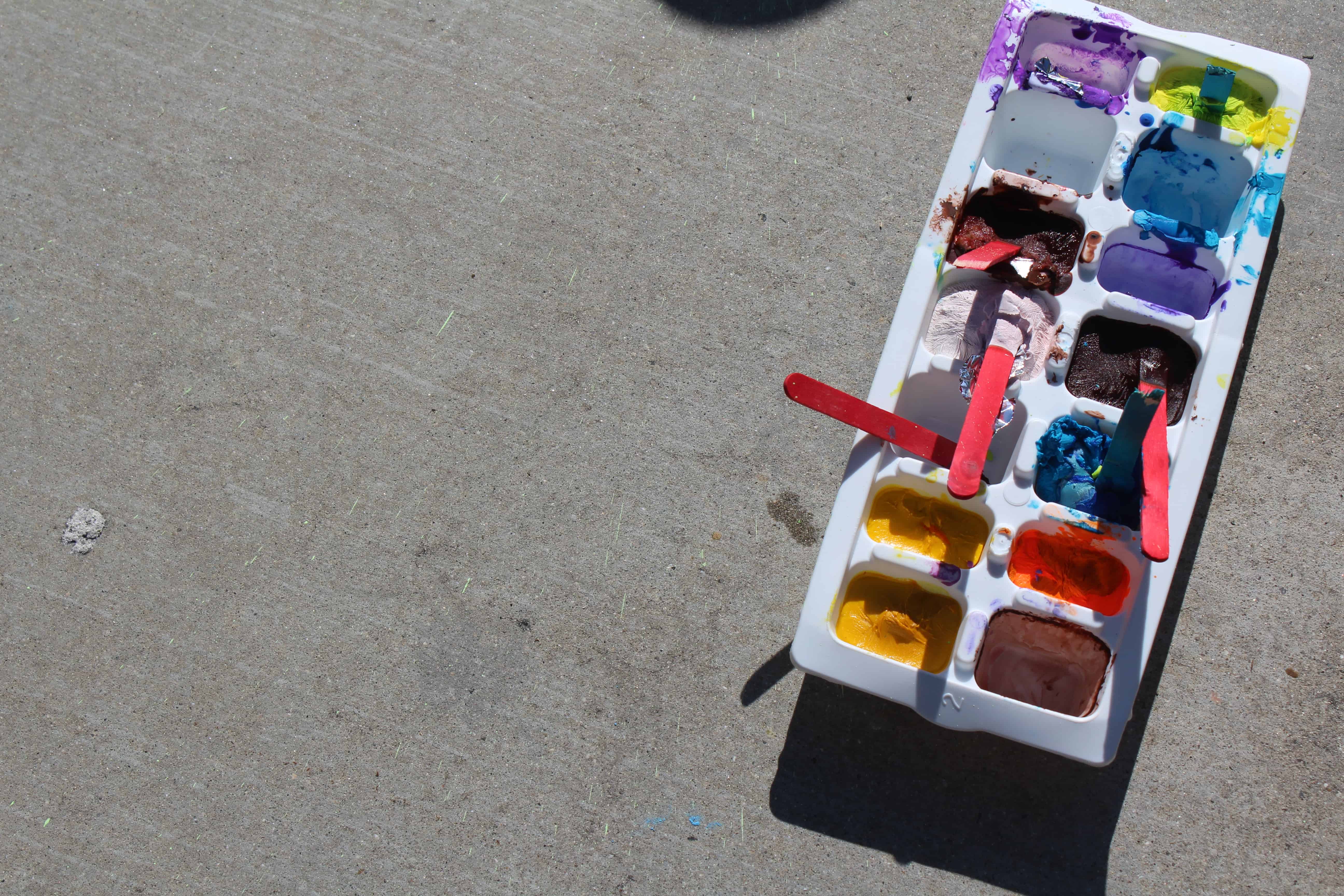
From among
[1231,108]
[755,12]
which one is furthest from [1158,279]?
[755,12]

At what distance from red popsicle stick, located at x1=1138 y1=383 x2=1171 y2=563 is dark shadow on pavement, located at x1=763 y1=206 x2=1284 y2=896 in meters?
0.70

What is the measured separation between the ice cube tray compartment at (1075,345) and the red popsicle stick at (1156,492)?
0.14 metres

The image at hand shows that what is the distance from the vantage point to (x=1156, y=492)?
181 cm

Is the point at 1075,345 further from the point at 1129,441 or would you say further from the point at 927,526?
the point at 927,526

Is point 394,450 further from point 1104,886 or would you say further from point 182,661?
point 1104,886

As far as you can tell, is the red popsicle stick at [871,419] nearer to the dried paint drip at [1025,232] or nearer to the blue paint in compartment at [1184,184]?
the dried paint drip at [1025,232]

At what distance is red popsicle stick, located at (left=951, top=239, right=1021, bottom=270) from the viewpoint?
199cm

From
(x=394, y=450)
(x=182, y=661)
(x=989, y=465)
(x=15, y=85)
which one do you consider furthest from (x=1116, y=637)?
(x=15, y=85)

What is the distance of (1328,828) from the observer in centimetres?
231

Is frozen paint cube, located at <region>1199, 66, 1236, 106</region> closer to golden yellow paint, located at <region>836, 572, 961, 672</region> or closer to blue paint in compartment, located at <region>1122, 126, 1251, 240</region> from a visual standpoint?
blue paint in compartment, located at <region>1122, 126, 1251, 240</region>

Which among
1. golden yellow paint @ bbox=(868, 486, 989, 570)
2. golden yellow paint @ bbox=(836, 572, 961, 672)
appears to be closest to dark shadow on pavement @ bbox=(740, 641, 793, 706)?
golden yellow paint @ bbox=(836, 572, 961, 672)

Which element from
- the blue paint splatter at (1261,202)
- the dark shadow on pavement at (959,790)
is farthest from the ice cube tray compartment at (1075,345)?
the dark shadow on pavement at (959,790)

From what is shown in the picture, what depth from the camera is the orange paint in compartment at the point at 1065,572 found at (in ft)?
6.69

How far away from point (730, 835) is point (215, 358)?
6.68 feet
